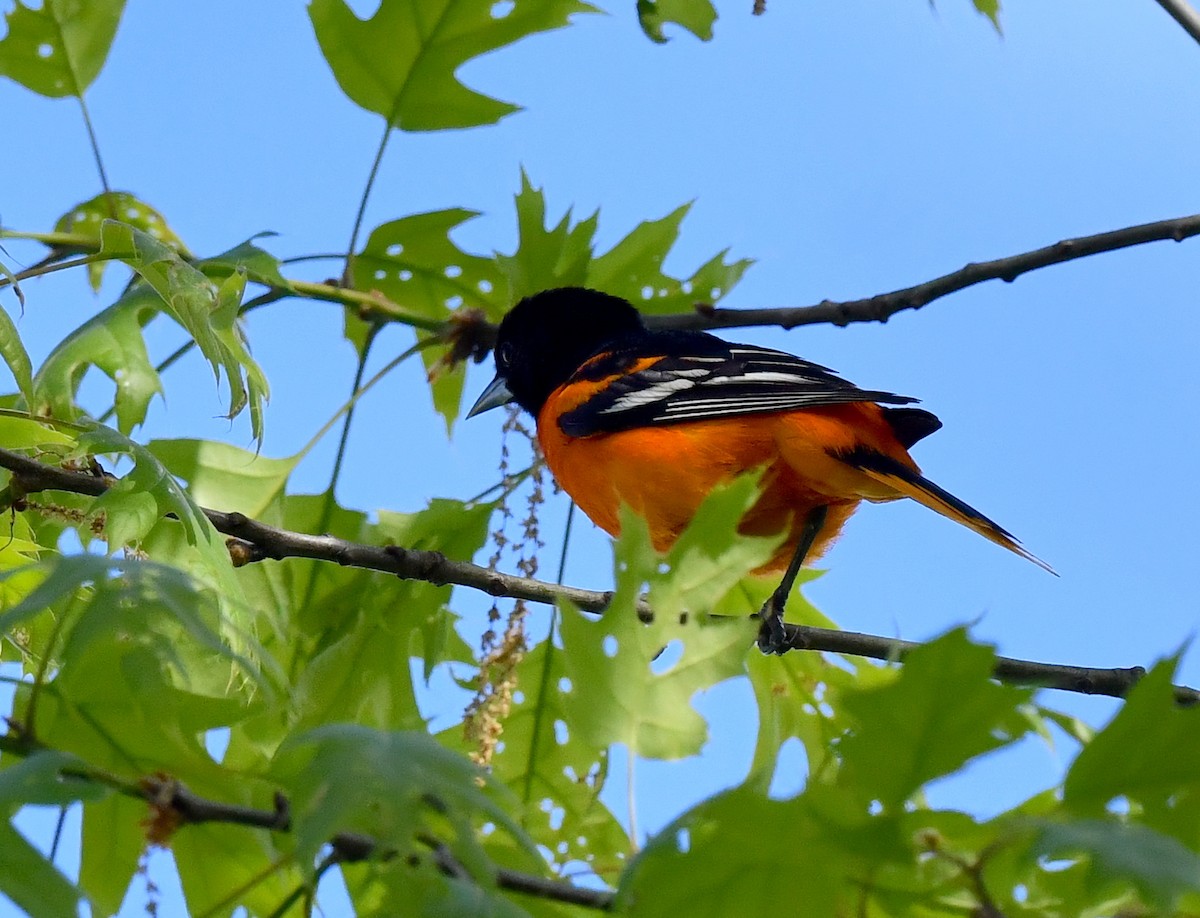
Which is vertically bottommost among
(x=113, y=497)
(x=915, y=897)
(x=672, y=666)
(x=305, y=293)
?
(x=915, y=897)

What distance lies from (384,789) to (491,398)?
11.8ft

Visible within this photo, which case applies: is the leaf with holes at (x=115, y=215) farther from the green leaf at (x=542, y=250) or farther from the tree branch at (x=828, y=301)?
the green leaf at (x=542, y=250)

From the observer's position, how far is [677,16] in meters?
2.96

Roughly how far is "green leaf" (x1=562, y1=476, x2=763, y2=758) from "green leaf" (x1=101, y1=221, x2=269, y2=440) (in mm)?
1156

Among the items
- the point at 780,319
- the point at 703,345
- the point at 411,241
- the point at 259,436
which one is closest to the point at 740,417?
the point at 780,319

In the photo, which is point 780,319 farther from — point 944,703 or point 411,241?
point 944,703

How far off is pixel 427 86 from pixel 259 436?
4.89 ft

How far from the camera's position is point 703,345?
4020 millimetres

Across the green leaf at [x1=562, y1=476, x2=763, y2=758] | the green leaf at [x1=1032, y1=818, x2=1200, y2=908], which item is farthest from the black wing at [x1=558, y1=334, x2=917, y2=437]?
the green leaf at [x1=1032, y1=818, x2=1200, y2=908]

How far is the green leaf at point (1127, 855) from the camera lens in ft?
2.82

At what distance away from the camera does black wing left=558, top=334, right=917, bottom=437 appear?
10.9ft

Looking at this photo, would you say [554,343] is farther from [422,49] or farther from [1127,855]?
[1127,855]

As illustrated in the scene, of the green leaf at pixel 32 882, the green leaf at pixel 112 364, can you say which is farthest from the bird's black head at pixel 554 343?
the green leaf at pixel 32 882

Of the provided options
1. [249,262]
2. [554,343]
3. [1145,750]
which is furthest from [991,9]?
[1145,750]
